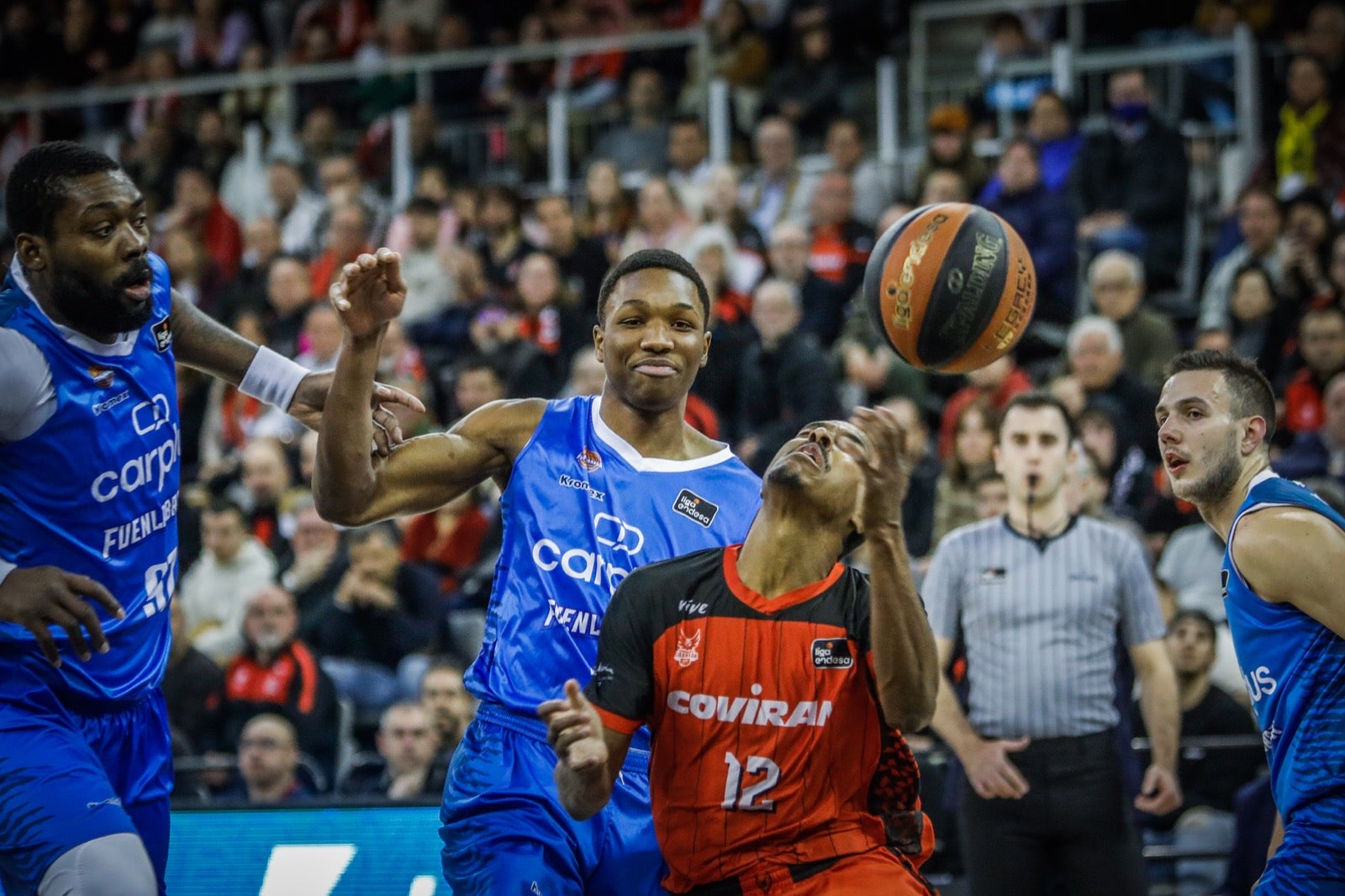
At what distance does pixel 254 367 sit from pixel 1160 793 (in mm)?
3872

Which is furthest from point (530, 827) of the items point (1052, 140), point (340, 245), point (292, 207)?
point (292, 207)

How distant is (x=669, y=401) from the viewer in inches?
189

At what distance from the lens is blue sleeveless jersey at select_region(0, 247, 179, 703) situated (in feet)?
14.5

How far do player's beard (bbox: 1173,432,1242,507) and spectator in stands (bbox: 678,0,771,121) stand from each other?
9.63 meters

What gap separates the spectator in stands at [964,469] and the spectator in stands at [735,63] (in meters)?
5.61

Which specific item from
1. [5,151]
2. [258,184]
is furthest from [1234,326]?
[5,151]

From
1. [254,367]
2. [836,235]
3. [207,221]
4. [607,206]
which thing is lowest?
[254,367]

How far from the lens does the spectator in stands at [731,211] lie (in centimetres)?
1209

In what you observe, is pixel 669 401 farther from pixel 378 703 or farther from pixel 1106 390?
pixel 1106 390

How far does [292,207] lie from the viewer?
48.6ft

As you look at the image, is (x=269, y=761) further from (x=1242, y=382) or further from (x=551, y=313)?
(x=1242, y=382)

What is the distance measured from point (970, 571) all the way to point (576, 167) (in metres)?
8.83

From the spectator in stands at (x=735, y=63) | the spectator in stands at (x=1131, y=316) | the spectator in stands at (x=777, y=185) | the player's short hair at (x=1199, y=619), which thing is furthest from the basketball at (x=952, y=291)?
the spectator in stands at (x=735, y=63)

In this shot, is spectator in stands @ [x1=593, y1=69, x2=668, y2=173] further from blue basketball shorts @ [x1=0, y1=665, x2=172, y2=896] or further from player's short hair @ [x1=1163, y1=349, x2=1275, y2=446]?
blue basketball shorts @ [x1=0, y1=665, x2=172, y2=896]
